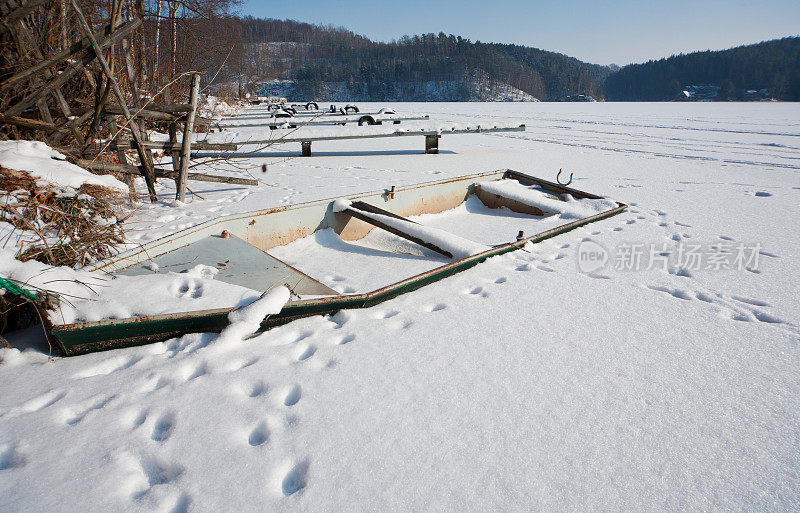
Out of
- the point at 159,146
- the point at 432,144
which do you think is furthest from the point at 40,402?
the point at 432,144

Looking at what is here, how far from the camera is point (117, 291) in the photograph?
2.12 meters

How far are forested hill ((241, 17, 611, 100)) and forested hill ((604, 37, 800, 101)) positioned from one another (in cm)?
1379

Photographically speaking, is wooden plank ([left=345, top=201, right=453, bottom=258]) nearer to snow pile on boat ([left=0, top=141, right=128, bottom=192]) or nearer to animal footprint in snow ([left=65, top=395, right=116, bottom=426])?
snow pile on boat ([left=0, top=141, right=128, bottom=192])

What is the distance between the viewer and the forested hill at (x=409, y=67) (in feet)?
370

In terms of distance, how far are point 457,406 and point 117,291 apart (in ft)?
5.75

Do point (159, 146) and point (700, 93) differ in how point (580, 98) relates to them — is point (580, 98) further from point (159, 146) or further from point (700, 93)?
point (159, 146)

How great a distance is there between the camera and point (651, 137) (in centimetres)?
1415

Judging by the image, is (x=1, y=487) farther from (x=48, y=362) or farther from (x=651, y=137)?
(x=651, y=137)

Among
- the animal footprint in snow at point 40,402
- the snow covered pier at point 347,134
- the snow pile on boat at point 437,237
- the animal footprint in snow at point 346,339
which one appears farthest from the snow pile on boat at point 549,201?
the snow covered pier at point 347,134

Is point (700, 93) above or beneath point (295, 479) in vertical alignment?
above

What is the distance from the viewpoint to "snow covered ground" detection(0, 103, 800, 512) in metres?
1.36

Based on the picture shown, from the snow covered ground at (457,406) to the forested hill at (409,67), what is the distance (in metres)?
110

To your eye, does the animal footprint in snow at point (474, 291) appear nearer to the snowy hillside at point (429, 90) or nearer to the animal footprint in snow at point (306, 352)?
the animal footprint in snow at point (306, 352)

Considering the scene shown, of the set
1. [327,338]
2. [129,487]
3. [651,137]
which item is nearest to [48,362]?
[129,487]
